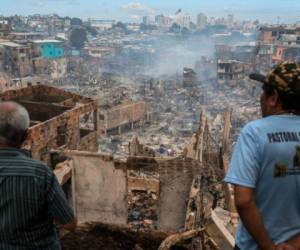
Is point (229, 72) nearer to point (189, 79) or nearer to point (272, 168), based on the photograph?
point (189, 79)

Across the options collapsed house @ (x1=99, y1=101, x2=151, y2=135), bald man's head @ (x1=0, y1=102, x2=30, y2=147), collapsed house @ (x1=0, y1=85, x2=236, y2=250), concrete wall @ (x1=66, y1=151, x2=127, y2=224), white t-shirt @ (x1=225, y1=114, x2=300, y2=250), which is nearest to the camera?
white t-shirt @ (x1=225, y1=114, x2=300, y2=250)

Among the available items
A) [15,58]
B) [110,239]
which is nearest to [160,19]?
[15,58]

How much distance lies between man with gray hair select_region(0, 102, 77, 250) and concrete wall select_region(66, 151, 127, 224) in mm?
6317

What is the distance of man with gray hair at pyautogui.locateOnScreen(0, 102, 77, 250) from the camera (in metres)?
2.21

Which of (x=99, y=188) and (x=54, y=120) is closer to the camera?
(x=99, y=188)

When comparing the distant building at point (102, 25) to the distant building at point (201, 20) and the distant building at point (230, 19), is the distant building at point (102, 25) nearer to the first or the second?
the distant building at point (201, 20)

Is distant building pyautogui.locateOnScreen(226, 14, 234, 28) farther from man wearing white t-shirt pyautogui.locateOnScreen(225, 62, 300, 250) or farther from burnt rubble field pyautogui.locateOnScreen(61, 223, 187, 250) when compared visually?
man wearing white t-shirt pyautogui.locateOnScreen(225, 62, 300, 250)

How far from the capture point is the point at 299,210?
7.07ft

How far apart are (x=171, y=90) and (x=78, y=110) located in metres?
28.7

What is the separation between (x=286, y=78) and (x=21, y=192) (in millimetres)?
1548

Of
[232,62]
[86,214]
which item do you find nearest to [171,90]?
[232,62]

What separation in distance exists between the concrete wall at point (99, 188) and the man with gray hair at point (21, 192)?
6.32 metres

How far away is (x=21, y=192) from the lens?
7.39ft

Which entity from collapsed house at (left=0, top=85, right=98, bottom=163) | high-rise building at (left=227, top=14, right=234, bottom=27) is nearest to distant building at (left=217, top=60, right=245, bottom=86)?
collapsed house at (left=0, top=85, right=98, bottom=163)
